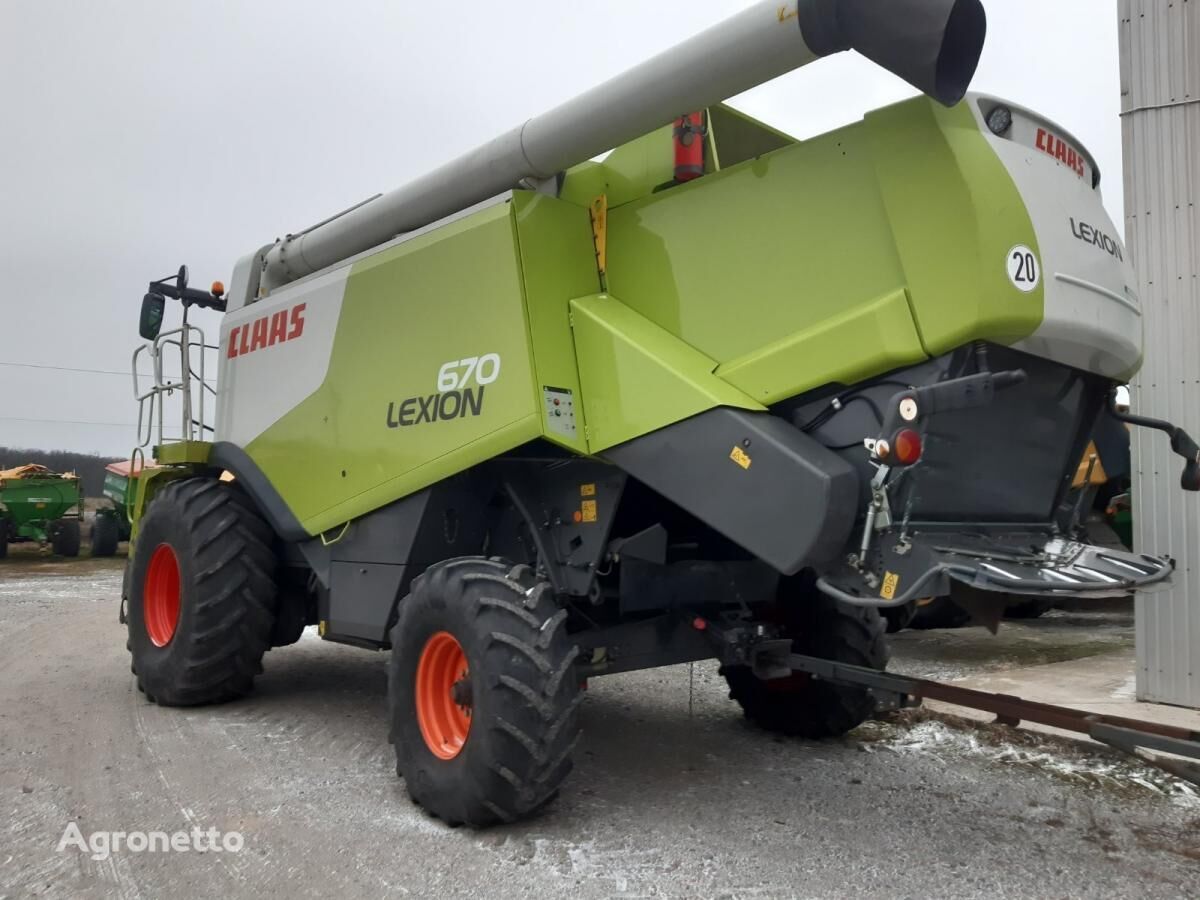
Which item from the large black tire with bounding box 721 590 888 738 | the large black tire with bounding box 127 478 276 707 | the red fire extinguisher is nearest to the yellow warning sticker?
the large black tire with bounding box 721 590 888 738

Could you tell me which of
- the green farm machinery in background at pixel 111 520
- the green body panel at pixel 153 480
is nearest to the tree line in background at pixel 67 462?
the green farm machinery in background at pixel 111 520

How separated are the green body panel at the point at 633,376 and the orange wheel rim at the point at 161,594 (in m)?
3.48

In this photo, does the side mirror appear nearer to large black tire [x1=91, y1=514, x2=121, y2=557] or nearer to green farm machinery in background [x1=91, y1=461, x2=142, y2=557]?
green farm machinery in background [x1=91, y1=461, x2=142, y2=557]

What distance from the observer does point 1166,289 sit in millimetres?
6152

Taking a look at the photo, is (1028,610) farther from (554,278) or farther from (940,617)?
(554,278)

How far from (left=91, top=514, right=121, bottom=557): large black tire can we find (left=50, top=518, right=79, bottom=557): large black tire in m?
0.52

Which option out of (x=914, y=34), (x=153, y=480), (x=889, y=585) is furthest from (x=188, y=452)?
(x=914, y=34)

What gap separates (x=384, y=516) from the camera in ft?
16.2

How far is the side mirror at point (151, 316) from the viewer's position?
22.1 ft

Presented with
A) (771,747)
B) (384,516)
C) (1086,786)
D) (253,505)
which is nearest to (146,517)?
(253,505)

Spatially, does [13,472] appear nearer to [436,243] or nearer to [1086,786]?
[436,243]

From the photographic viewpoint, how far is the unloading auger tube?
3148mm

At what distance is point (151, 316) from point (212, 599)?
2.24 meters

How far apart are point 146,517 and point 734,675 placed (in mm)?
3878
